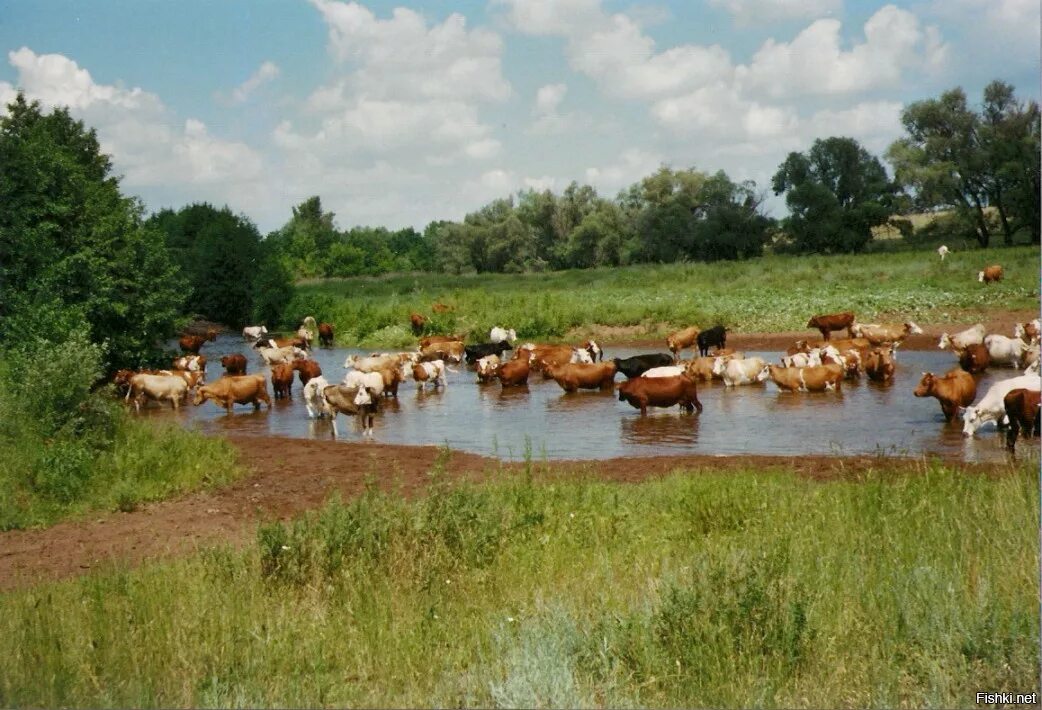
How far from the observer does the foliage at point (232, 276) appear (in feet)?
162

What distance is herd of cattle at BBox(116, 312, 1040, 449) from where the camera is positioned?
16.7m

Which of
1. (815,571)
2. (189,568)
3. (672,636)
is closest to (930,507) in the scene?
(815,571)

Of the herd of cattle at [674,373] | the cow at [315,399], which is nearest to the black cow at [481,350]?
the herd of cattle at [674,373]

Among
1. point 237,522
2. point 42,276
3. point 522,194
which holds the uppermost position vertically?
point 522,194

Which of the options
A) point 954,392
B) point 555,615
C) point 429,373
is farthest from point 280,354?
point 555,615

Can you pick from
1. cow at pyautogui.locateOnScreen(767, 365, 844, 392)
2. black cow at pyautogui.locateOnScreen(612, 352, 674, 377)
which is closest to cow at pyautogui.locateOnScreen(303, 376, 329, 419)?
black cow at pyautogui.locateOnScreen(612, 352, 674, 377)

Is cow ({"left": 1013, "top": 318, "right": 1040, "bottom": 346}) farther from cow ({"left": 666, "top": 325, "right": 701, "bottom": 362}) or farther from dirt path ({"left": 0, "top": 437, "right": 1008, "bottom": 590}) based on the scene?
dirt path ({"left": 0, "top": 437, "right": 1008, "bottom": 590})

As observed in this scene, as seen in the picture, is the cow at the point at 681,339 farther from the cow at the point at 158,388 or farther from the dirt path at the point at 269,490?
the dirt path at the point at 269,490

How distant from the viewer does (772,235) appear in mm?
31375

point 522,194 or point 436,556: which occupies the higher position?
point 522,194

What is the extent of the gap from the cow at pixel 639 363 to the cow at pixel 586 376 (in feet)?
2.53

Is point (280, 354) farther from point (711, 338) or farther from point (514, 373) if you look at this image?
point (711, 338)

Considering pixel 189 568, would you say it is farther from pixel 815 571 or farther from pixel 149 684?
pixel 815 571

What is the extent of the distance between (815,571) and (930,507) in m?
2.33
